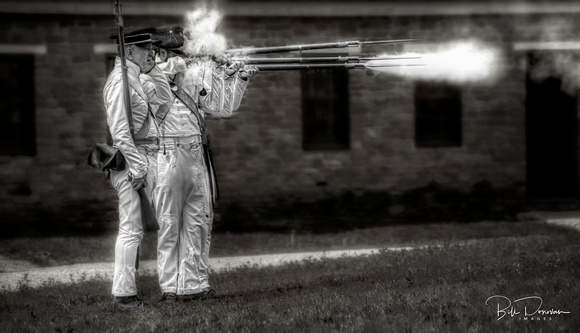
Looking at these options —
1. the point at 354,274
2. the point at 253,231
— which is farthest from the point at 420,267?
the point at 253,231

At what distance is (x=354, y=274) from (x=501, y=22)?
26.4 ft

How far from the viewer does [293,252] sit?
1302cm

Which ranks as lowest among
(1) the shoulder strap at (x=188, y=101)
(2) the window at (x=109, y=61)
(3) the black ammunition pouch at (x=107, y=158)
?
(3) the black ammunition pouch at (x=107, y=158)

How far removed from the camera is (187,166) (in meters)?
8.17

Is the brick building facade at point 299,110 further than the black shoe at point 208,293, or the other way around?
the brick building facade at point 299,110

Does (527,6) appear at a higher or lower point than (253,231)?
higher

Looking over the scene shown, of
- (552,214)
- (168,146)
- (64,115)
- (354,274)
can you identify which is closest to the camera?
(168,146)

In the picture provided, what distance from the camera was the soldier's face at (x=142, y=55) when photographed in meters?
8.05

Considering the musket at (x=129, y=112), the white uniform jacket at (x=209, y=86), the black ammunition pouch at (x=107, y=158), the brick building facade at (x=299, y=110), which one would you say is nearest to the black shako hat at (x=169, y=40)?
the white uniform jacket at (x=209, y=86)

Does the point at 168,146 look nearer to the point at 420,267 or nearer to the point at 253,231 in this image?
the point at 420,267

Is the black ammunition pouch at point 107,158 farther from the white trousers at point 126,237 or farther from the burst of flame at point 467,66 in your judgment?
the burst of flame at point 467,66

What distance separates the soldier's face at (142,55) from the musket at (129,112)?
9.6 inches

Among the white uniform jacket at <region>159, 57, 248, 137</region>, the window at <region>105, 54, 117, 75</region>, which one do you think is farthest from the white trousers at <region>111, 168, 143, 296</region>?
the window at <region>105, 54, 117, 75</region>

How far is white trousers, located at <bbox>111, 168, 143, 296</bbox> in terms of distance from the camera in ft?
25.4
